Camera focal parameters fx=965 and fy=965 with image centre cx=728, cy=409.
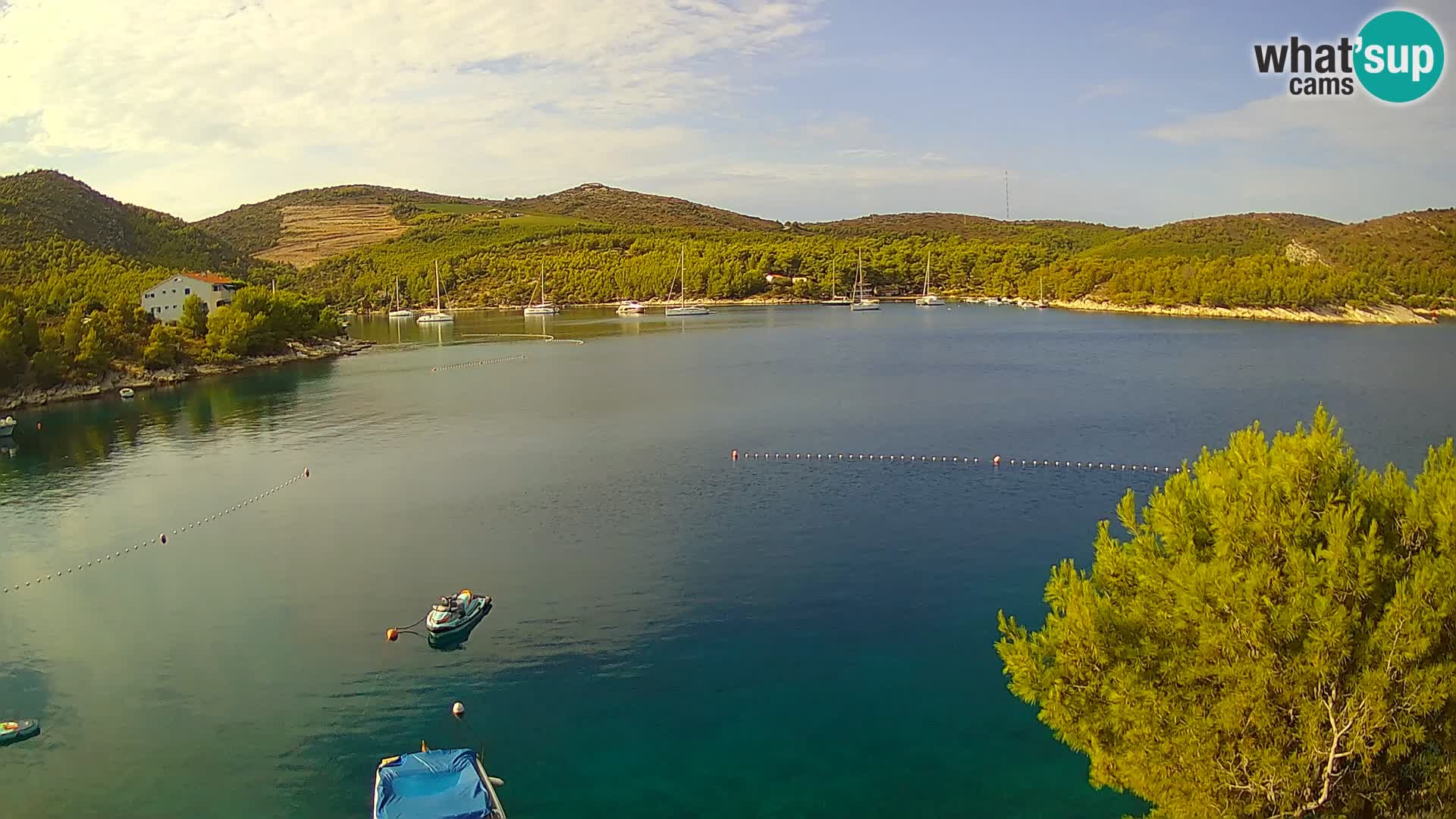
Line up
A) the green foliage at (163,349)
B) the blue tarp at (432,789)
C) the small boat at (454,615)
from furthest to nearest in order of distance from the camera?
1. the green foliage at (163,349)
2. the small boat at (454,615)
3. the blue tarp at (432,789)

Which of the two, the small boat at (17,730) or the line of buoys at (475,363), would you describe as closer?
the small boat at (17,730)

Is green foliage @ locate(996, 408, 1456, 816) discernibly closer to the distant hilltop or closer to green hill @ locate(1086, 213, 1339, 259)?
the distant hilltop

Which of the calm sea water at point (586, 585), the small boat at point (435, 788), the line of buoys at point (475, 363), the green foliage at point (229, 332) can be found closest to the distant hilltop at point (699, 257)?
the green foliage at point (229, 332)

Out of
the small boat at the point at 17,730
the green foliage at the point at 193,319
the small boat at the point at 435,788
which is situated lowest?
the small boat at the point at 17,730

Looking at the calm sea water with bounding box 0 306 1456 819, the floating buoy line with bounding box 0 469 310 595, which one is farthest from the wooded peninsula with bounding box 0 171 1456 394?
the floating buoy line with bounding box 0 469 310 595

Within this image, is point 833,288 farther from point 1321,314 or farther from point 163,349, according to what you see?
point 163,349

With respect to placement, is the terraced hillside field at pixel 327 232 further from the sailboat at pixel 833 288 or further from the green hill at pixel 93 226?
the sailboat at pixel 833 288

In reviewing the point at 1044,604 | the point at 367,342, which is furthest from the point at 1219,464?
the point at 367,342


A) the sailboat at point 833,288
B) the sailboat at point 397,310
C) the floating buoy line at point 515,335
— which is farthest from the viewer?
the sailboat at point 833,288
